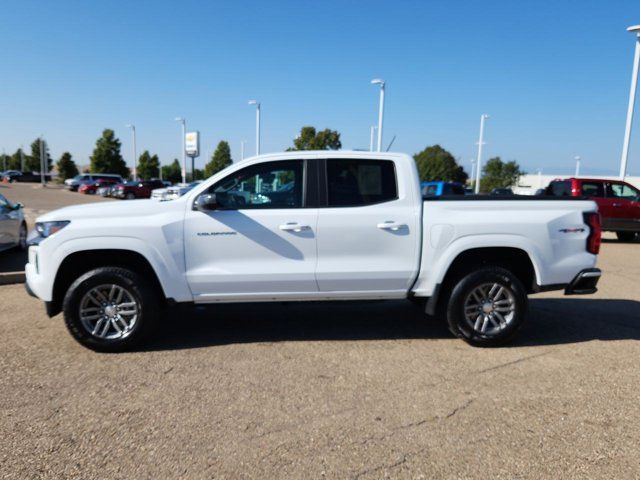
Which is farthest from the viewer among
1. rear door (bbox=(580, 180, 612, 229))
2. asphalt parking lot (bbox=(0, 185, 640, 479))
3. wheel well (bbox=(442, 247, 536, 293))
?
rear door (bbox=(580, 180, 612, 229))

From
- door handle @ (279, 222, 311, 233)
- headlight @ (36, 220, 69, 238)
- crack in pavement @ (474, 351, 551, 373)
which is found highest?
door handle @ (279, 222, 311, 233)

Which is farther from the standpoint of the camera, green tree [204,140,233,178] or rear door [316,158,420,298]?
green tree [204,140,233,178]

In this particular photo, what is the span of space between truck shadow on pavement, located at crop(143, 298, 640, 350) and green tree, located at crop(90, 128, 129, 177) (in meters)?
61.3

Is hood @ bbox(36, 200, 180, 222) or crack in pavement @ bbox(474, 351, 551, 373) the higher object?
hood @ bbox(36, 200, 180, 222)

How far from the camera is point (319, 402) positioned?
370cm

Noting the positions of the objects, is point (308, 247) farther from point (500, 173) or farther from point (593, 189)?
point (500, 173)

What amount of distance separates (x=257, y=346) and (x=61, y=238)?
6.87 ft

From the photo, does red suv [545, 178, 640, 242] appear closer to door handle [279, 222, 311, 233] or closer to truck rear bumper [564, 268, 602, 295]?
truck rear bumper [564, 268, 602, 295]

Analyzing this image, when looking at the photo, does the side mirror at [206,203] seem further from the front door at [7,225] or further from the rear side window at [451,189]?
the rear side window at [451,189]

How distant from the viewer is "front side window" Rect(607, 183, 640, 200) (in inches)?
591

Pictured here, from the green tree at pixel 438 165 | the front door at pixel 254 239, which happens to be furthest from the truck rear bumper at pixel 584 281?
the green tree at pixel 438 165

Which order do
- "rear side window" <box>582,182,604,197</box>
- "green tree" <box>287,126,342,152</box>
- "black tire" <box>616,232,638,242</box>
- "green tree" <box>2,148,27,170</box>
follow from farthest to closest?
"green tree" <box>2,148,27,170</box>, "green tree" <box>287,126,342,152</box>, "black tire" <box>616,232,638,242</box>, "rear side window" <box>582,182,604,197</box>

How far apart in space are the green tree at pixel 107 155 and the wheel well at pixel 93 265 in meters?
62.1

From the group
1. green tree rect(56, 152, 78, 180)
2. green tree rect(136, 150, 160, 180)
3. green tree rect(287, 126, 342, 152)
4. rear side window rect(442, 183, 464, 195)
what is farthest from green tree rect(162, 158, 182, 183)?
rear side window rect(442, 183, 464, 195)
